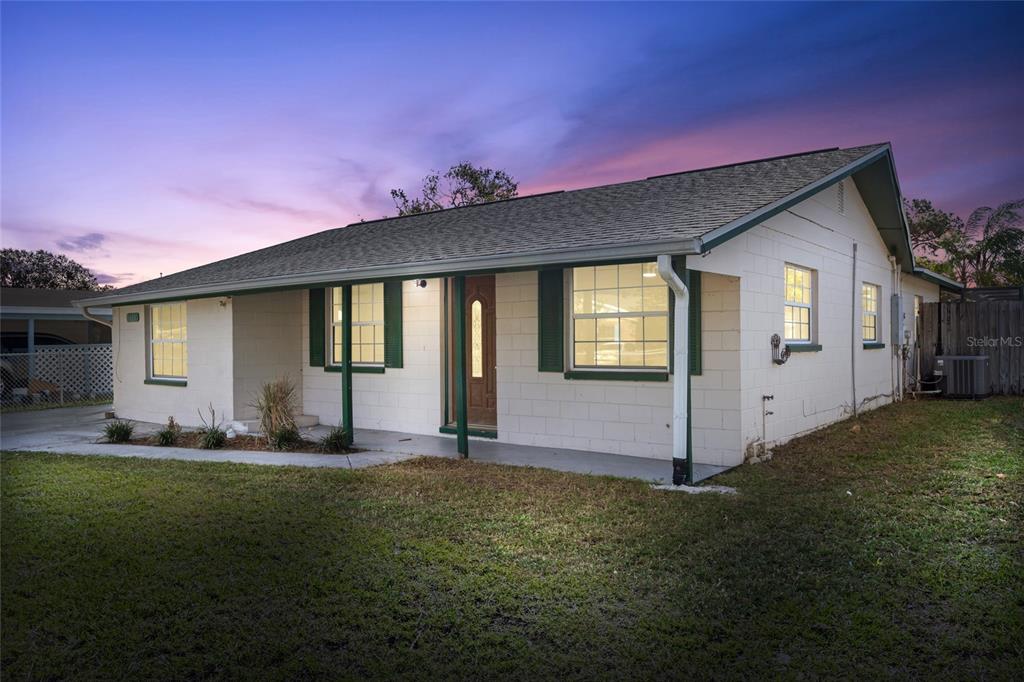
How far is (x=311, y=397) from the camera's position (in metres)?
11.4

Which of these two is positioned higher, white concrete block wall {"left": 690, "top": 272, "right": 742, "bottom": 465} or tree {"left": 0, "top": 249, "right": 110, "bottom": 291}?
tree {"left": 0, "top": 249, "right": 110, "bottom": 291}

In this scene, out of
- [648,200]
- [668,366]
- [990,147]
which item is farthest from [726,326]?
[990,147]

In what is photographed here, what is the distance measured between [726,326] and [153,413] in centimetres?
1060

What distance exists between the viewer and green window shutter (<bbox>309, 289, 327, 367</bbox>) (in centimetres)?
1115

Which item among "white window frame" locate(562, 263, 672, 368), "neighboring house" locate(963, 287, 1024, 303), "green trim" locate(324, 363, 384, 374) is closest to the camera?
"white window frame" locate(562, 263, 672, 368)

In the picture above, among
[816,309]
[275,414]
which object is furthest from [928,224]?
[275,414]

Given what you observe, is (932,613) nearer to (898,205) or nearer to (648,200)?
(648,200)

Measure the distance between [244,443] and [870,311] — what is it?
36.1ft

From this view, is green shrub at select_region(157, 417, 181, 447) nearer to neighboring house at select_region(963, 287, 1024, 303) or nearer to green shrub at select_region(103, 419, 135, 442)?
green shrub at select_region(103, 419, 135, 442)

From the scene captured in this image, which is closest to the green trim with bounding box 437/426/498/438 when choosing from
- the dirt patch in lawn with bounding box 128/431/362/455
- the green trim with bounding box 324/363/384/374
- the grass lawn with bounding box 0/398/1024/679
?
the dirt patch in lawn with bounding box 128/431/362/455

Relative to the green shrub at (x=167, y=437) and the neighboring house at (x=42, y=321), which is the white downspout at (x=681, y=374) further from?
the neighboring house at (x=42, y=321)

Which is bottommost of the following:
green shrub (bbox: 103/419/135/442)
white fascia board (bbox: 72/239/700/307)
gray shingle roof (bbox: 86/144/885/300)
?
green shrub (bbox: 103/419/135/442)

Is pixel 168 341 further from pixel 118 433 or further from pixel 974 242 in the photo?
pixel 974 242

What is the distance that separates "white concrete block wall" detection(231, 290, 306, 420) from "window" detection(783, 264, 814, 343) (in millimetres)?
7485
